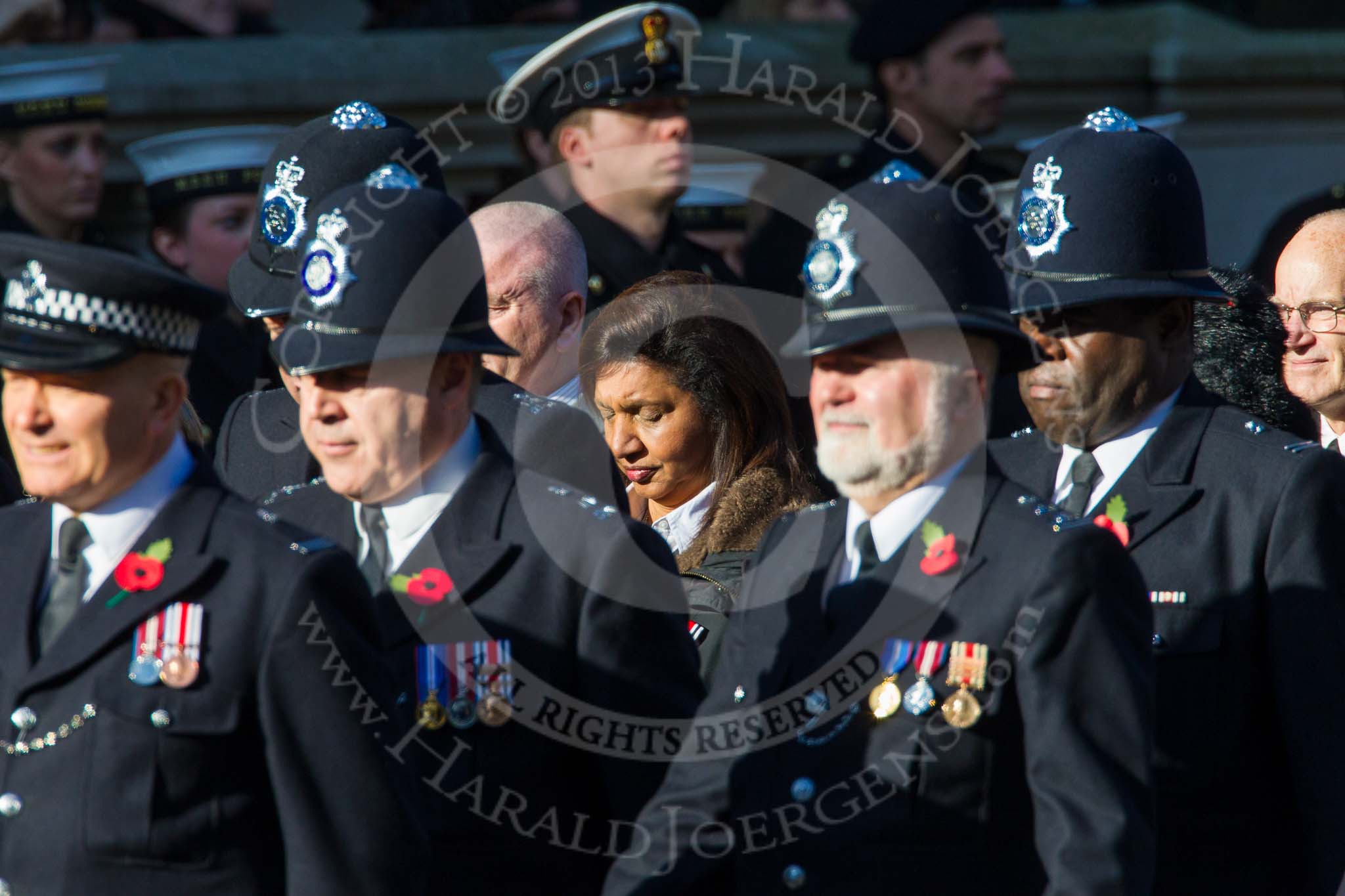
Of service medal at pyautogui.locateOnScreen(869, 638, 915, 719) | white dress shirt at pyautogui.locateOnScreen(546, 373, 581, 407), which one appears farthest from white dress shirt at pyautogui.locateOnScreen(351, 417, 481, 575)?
white dress shirt at pyautogui.locateOnScreen(546, 373, 581, 407)

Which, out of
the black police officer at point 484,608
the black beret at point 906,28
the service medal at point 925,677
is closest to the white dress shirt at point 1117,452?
the service medal at point 925,677

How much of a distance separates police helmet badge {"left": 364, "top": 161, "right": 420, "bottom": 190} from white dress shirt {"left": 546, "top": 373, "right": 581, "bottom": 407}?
1074mm

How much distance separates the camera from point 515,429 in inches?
174

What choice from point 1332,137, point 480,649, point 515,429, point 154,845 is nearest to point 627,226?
point 515,429

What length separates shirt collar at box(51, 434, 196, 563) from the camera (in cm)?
332

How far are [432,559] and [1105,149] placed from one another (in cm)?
152

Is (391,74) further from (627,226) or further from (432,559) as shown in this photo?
(432,559)

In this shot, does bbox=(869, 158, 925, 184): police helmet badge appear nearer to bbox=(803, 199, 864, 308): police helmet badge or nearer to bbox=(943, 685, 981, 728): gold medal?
bbox=(803, 199, 864, 308): police helmet badge

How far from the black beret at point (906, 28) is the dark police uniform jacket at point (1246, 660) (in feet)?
12.4

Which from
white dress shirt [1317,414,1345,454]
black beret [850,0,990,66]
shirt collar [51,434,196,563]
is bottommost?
shirt collar [51,434,196,563]

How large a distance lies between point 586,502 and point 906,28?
4.19 meters

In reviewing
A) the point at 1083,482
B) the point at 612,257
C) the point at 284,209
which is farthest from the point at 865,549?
the point at 612,257

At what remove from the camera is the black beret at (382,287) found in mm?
3502

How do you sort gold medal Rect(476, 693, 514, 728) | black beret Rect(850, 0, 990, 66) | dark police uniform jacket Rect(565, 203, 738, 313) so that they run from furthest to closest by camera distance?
black beret Rect(850, 0, 990, 66) → dark police uniform jacket Rect(565, 203, 738, 313) → gold medal Rect(476, 693, 514, 728)
